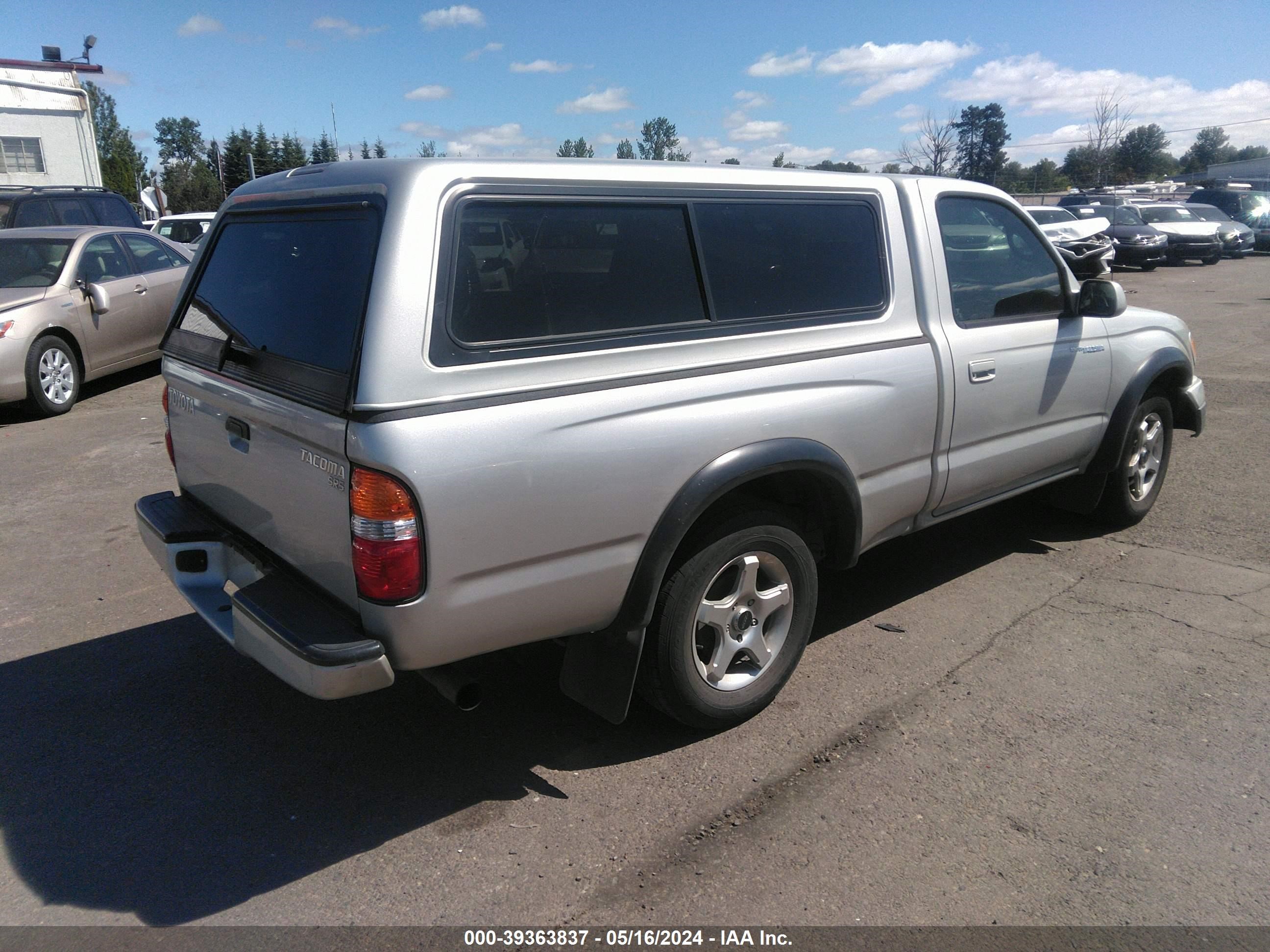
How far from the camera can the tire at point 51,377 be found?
8672 millimetres

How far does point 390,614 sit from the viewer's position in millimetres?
2656

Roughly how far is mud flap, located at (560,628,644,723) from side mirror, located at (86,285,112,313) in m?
8.20

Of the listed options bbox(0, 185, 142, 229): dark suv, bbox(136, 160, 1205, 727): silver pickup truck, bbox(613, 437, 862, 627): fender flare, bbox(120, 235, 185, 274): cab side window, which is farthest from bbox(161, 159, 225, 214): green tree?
bbox(613, 437, 862, 627): fender flare

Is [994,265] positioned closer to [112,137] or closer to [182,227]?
[182,227]

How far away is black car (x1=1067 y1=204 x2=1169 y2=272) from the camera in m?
24.4

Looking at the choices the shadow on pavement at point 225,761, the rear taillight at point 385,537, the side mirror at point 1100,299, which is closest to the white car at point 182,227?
the shadow on pavement at point 225,761

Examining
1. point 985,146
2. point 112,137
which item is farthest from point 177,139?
point 985,146

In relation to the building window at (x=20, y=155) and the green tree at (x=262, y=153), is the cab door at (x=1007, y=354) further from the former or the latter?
the green tree at (x=262, y=153)

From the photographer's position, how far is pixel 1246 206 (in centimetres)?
3191

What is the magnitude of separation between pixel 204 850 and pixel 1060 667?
3.35 m

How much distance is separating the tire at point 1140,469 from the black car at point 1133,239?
20.6 m

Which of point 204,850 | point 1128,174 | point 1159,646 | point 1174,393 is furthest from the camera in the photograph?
point 1128,174

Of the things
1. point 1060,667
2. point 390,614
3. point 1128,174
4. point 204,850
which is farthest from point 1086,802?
point 1128,174

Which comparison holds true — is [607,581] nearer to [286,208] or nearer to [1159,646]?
[286,208]
